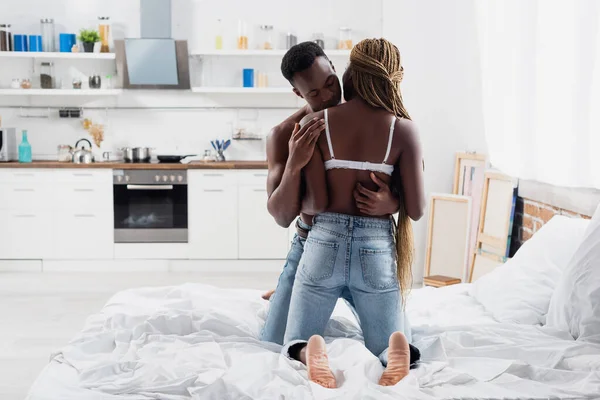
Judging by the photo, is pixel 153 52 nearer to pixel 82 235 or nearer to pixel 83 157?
pixel 83 157

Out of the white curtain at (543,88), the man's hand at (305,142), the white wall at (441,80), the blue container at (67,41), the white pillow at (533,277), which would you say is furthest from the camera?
the blue container at (67,41)

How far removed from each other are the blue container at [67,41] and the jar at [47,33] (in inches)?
4.2

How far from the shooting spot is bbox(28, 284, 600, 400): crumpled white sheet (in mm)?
2182

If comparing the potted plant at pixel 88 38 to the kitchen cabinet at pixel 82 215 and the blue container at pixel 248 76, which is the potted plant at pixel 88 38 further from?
the blue container at pixel 248 76

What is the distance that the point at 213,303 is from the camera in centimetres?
316

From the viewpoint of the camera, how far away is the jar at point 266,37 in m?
7.32

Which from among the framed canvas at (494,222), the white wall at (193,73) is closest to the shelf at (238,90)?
the white wall at (193,73)

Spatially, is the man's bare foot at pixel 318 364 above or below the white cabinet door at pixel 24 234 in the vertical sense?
above

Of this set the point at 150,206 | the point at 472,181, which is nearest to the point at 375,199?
the point at 472,181

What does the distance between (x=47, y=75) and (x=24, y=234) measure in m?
1.55

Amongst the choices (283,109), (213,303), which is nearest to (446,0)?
(283,109)

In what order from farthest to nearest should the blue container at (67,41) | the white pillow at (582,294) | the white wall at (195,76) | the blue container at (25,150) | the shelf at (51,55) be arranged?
the white wall at (195,76) → the blue container at (67,41) → the shelf at (51,55) → the blue container at (25,150) → the white pillow at (582,294)

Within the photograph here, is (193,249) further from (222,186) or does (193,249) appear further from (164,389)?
(164,389)

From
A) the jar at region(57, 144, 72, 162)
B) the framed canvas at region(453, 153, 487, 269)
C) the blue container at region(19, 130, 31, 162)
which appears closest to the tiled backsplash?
the jar at region(57, 144, 72, 162)
